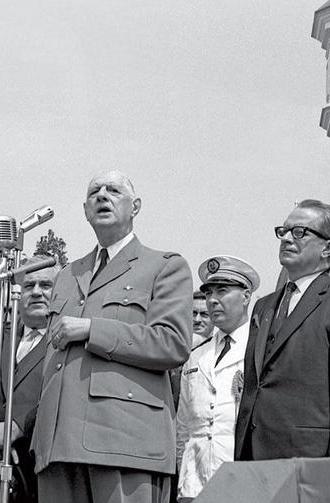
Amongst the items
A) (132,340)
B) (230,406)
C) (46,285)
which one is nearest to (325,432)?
(132,340)

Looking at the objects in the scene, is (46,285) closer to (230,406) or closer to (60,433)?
(230,406)

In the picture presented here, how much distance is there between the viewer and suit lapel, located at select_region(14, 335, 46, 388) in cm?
519

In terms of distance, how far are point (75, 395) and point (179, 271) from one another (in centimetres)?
80

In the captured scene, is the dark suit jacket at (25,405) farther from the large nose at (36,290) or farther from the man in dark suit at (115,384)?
the man in dark suit at (115,384)

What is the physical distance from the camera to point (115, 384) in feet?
13.0

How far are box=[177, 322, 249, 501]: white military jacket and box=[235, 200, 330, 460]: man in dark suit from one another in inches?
38.6

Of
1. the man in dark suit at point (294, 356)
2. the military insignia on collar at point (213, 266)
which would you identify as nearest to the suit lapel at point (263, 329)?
the man in dark suit at point (294, 356)

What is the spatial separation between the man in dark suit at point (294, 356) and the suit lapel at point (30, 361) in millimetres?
1413

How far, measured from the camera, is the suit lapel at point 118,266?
431 cm

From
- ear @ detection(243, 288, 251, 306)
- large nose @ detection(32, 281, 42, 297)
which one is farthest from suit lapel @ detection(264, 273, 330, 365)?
large nose @ detection(32, 281, 42, 297)

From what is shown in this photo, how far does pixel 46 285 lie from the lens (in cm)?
571

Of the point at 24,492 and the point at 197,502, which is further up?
the point at 197,502

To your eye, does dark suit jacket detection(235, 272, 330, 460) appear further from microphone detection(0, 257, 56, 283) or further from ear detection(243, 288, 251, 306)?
ear detection(243, 288, 251, 306)

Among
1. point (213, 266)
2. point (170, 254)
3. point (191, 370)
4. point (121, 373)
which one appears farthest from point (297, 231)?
point (213, 266)
